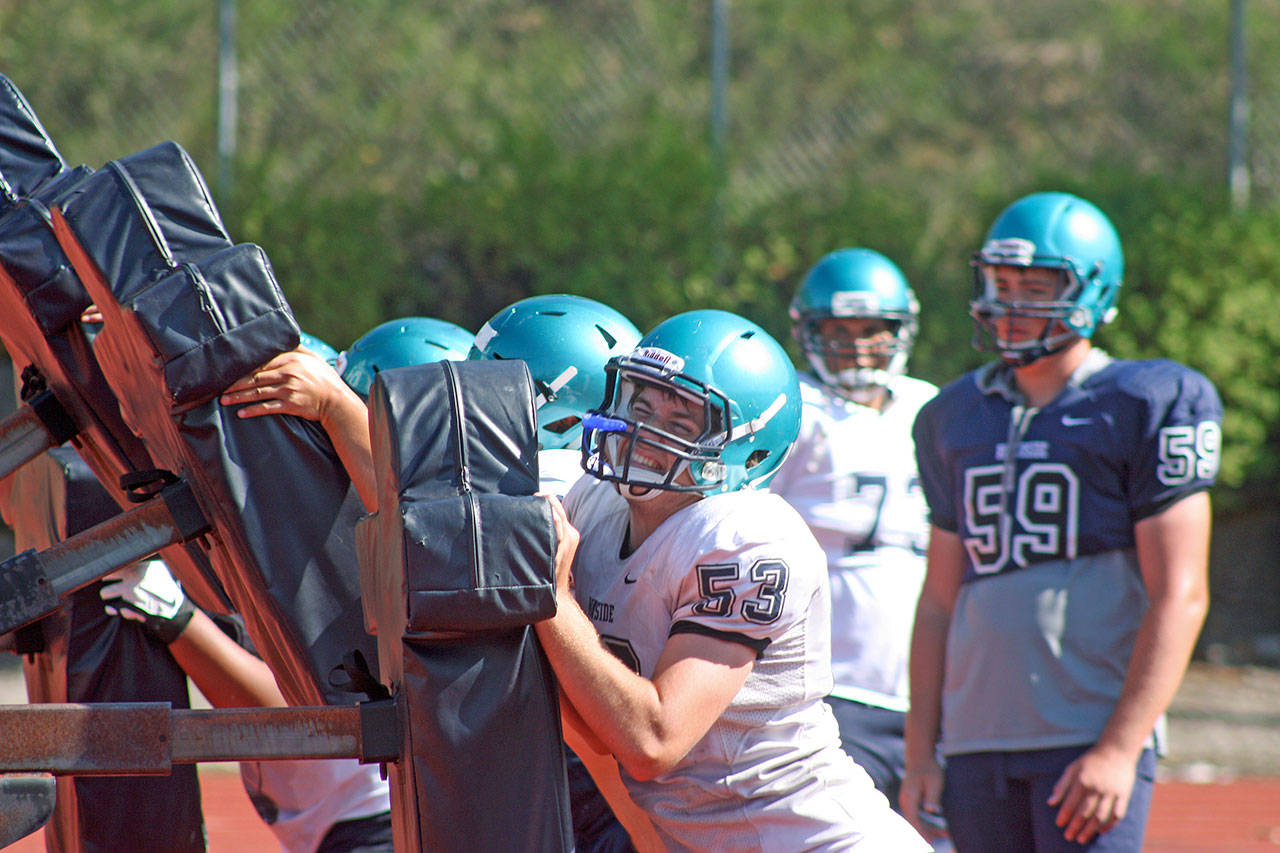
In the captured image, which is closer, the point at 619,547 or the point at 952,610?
the point at 619,547

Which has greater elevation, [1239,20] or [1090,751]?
[1239,20]

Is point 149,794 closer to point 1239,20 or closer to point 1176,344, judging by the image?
point 1176,344

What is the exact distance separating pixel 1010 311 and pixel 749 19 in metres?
8.80

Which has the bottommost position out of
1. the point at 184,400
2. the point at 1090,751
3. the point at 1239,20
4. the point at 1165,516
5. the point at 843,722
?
the point at 843,722

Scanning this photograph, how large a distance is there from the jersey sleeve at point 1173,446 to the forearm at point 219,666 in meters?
2.01

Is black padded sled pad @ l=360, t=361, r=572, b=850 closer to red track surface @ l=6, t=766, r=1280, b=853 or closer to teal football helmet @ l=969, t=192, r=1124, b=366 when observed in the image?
teal football helmet @ l=969, t=192, r=1124, b=366

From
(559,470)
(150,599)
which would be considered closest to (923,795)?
(559,470)

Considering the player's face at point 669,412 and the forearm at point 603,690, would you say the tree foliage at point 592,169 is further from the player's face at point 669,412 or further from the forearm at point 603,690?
the forearm at point 603,690

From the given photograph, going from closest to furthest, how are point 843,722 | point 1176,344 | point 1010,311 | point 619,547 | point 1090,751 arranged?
1. point 619,547
2. point 1090,751
3. point 1010,311
4. point 843,722
5. point 1176,344

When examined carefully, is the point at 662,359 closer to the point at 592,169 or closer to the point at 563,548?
the point at 563,548

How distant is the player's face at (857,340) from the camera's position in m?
4.68

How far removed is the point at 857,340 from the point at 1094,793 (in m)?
1.94

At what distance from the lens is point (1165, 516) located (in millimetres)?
3309

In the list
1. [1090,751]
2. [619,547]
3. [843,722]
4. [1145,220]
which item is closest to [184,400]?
[619,547]
